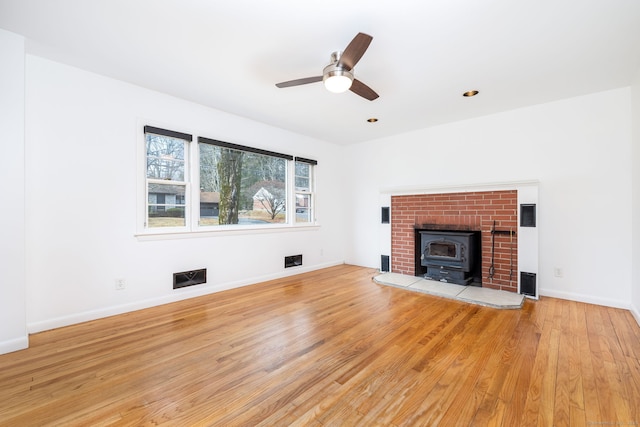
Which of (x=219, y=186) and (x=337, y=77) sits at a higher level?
(x=337, y=77)

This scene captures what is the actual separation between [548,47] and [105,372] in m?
4.37

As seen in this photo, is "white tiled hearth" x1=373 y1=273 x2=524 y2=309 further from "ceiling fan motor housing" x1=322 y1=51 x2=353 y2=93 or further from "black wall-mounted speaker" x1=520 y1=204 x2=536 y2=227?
"ceiling fan motor housing" x1=322 y1=51 x2=353 y2=93

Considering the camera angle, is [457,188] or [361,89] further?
[457,188]

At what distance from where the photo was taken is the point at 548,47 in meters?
2.37

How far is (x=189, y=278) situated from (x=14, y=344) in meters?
1.56

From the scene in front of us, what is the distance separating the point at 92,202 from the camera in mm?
2873

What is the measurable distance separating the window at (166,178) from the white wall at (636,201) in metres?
5.06

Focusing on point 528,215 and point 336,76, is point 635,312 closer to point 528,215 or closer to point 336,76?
point 528,215

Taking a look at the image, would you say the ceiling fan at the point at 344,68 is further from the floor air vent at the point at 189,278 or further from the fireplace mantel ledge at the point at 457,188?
the floor air vent at the point at 189,278

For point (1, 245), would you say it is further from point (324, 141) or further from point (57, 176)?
point (324, 141)

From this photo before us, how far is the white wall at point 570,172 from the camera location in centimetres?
319

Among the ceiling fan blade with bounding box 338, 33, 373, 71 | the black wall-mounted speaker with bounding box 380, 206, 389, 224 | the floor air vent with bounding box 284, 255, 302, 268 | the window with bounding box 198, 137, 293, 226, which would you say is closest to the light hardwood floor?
the window with bounding box 198, 137, 293, 226

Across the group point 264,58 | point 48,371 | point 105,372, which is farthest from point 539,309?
point 48,371

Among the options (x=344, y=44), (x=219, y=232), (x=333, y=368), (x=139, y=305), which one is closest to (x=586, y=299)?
(x=333, y=368)
